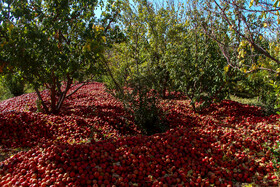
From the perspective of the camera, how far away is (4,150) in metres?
→ 3.66

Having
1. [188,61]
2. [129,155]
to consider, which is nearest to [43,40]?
[129,155]

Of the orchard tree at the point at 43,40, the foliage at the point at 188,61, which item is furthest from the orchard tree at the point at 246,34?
the orchard tree at the point at 43,40

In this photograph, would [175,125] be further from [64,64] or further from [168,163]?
[64,64]

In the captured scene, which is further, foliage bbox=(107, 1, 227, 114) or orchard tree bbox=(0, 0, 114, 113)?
foliage bbox=(107, 1, 227, 114)

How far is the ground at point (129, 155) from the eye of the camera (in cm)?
268

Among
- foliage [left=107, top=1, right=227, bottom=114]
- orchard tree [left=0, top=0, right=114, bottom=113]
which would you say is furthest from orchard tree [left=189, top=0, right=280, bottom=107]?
orchard tree [left=0, top=0, right=114, bottom=113]

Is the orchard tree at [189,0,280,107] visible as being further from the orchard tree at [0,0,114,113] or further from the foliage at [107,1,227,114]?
the orchard tree at [0,0,114,113]

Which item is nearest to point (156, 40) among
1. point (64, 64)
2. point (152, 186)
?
point (64, 64)

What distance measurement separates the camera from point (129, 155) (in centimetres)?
314

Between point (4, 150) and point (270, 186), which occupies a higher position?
point (4, 150)

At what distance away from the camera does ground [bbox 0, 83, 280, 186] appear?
8.79ft

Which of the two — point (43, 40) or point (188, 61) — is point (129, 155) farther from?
point (188, 61)

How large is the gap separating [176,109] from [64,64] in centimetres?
367

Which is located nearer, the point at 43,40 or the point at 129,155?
the point at 129,155
